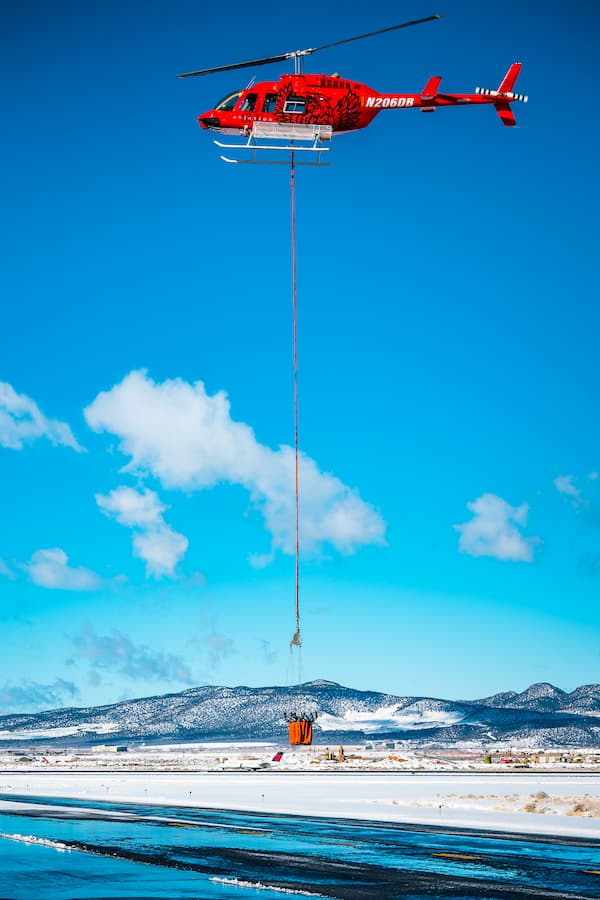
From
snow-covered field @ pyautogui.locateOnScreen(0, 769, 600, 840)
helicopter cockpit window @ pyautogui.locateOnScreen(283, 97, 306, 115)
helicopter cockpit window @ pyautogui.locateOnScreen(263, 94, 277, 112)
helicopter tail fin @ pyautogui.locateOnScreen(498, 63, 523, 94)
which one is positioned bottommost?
snow-covered field @ pyautogui.locateOnScreen(0, 769, 600, 840)

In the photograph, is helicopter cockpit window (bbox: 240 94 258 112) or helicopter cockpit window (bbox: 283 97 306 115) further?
helicopter cockpit window (bbox: 240 94 258 112)

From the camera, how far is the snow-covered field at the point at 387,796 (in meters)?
34.0

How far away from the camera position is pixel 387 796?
152 feet

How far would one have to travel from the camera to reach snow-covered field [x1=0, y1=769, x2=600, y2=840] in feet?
111

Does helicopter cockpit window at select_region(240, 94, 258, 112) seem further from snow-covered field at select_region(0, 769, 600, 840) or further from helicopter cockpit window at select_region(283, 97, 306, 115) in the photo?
snow-covered field at select_region(0, 769, 600, 840)

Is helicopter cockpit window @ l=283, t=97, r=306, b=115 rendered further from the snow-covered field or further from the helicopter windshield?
the snow-covered field

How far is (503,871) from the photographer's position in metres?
20.4

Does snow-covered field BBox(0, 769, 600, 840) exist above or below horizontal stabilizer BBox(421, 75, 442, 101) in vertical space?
below

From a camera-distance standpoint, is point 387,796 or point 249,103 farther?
point 249,103

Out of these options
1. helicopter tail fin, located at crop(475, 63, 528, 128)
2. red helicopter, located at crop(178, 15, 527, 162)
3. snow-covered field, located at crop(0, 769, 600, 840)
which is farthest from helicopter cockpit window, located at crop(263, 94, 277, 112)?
snow-covered field, located at crop(0, 769, 600, 840)

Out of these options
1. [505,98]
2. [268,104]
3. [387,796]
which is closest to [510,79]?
[505,98]

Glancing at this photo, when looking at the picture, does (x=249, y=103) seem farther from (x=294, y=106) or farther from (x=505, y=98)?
(x=505, y=98)

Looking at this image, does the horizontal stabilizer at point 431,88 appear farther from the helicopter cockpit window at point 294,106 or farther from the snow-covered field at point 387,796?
the snow-covered field at point 387,796

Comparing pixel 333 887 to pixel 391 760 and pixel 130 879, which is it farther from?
pixel 391 760
